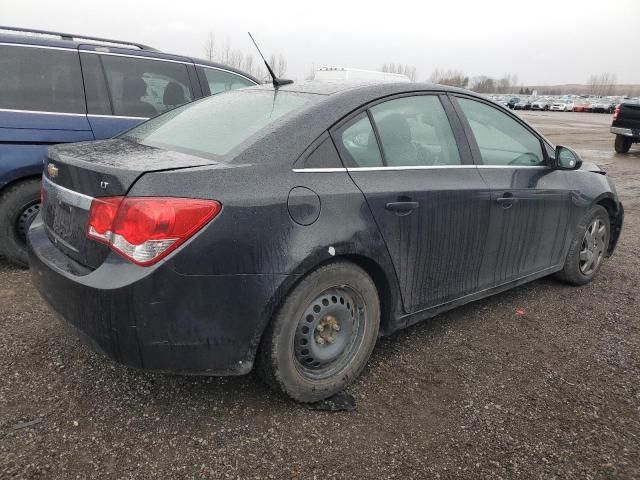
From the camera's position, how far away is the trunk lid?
214 cm

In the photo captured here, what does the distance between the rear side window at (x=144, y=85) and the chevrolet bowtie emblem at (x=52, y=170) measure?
2.08m

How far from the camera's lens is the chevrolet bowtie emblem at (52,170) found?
2.53 metres

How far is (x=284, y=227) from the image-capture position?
223 cm

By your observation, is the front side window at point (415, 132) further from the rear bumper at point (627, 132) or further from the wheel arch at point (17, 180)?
the rear bumper at point (627, 132)

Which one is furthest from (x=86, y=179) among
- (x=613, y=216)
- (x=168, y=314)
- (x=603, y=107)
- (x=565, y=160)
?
(x=603, y=107)

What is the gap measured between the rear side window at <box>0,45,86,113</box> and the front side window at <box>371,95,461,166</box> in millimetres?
2829

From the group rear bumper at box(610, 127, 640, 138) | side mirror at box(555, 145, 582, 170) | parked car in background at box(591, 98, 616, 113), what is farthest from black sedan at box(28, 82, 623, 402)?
parked car in background at box(591, 98, 616, 113)

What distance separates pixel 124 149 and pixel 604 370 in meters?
2.98

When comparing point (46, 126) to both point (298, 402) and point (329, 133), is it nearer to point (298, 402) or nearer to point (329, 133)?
point (329, 133)

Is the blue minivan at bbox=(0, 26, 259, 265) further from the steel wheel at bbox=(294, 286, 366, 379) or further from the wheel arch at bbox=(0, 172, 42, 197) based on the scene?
the steel wheel at bbox=(294, 286, 366, 379)

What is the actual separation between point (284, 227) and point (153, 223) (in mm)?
547

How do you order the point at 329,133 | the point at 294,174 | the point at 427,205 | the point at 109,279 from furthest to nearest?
the point at 427,205, the point at 329,133, the point at 294,174, the point at 109,279

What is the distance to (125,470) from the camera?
6.83ft

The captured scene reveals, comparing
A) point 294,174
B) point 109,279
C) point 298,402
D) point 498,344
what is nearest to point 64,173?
point 109,279
